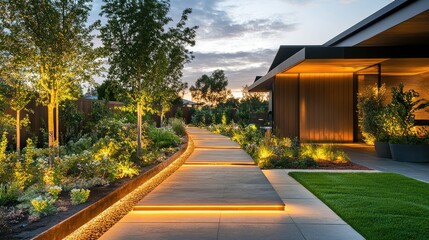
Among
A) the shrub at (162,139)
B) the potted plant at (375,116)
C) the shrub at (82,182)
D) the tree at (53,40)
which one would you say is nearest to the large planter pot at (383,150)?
the potted plant at (375,116)

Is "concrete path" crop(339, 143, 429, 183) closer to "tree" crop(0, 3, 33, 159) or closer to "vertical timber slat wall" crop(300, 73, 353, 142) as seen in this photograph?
"vertical timber slat wall" crop(300, 73, 353, 142)

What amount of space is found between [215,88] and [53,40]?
149 feet

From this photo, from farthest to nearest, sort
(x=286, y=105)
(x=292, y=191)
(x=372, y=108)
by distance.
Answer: (x=286, y=105), (x=372, y=108), (x=292, y=191)

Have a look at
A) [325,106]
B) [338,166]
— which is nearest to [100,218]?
[338,166]

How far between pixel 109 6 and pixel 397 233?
832 cm

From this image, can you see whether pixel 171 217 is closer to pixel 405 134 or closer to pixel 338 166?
pixel 338 166

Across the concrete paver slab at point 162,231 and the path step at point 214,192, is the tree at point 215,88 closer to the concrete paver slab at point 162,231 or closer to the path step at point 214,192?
the path step at point 214,192

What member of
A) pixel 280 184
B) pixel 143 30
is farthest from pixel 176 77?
pixel 280 184

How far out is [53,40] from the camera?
6461 millimetres

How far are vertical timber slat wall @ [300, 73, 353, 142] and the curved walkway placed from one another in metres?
9.69

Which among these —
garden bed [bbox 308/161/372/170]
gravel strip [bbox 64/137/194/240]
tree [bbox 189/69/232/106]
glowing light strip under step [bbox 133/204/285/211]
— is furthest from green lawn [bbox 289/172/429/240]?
tree [bbox 189/69/232/106]

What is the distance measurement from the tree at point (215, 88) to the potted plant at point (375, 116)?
3850 cm

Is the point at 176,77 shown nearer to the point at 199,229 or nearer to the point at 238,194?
the point at 238,194

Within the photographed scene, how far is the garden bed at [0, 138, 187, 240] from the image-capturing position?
3607 millimetres
